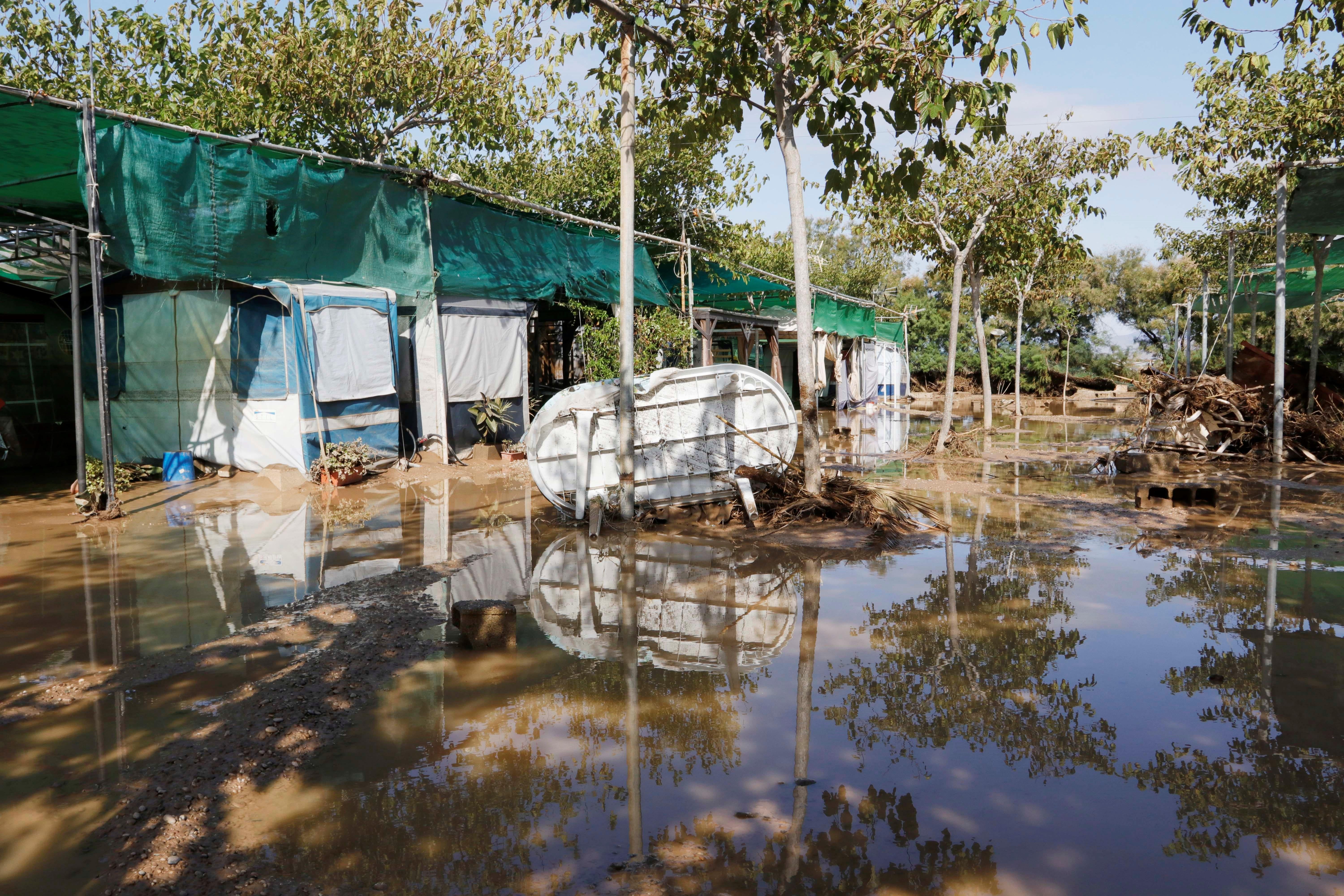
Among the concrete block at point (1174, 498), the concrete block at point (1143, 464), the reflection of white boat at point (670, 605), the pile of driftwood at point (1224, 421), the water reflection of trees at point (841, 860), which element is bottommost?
the water reflection of trees at point (841, 860)

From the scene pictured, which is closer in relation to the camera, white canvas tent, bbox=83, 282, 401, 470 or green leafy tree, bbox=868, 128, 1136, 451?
white canvas tent, bbox=83, 282, 401, 470

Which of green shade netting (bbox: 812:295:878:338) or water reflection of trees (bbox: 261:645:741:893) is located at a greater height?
green shade netting (bbox: 812:295:878:338)

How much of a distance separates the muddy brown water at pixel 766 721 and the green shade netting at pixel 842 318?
1730 centimetres

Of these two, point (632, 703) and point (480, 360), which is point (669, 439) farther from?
point (480, 360)

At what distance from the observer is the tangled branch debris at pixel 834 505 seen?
8.39 meters

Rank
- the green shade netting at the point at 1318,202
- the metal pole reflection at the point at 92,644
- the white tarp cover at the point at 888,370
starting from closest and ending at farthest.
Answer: the metal pole reflection at the point at 92,644 → the green shade netting at the point at 1318,202 → the white tarp cover at the point at 888,370

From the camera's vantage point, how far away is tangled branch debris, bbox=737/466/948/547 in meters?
8.39

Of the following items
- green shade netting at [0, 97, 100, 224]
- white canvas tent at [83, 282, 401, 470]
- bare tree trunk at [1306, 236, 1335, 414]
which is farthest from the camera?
bare tree trunk at [1306, 236, 1335, 414]

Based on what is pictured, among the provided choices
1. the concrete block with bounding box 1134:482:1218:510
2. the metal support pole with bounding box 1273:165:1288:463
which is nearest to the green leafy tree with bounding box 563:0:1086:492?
the concrete block with bounding box 1134:482:1218:510

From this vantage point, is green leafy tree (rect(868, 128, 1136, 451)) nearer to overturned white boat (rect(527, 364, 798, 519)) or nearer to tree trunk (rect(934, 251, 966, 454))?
tree trunk (rect(934, 251, 966, 454))

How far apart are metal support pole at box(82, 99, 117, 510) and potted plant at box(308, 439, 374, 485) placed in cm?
236

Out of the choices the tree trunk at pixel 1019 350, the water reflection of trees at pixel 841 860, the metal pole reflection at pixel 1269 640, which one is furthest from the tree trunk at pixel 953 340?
the water reflection of trees at pixel 841 860

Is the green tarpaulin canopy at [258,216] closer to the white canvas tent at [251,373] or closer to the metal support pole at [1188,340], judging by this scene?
the white canvas tent at [251,373]

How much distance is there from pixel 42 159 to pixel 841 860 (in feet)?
40.0
